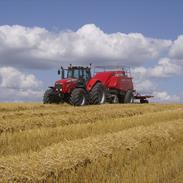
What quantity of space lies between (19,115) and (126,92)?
11494 mm

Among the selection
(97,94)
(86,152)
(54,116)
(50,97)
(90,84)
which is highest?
(90,84)

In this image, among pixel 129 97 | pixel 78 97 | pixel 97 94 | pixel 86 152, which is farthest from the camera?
pixel 129 97

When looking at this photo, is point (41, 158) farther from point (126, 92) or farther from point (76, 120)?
point (126, 92)

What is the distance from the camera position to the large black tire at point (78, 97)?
20.0 metres

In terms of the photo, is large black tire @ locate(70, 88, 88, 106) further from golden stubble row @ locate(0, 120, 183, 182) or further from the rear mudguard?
golden stubble row @ locate(0, 120, 183, 182)

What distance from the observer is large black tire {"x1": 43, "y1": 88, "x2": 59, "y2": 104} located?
21.3 metres

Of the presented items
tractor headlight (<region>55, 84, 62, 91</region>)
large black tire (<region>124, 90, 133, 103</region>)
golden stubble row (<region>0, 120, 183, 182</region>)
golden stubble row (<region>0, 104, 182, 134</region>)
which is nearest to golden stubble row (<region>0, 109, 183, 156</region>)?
golden stubble row (<region>0, 104, 182, 134</region>)

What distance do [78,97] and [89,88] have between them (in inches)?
73.2

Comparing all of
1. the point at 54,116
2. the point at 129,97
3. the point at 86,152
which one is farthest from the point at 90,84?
the point at 86,152

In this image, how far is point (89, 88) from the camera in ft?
71.8

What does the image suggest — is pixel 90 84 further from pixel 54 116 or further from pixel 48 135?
pixel 48 135

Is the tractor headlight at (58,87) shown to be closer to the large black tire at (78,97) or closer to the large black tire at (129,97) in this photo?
the large black tire at (78,97)

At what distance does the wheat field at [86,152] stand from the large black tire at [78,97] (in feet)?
14.0

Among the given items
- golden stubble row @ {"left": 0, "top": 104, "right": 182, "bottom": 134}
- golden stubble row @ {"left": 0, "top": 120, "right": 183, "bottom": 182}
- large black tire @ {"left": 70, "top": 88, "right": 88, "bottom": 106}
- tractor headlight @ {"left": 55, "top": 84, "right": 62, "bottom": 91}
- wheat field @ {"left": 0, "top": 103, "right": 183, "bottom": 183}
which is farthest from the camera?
tractor headlight @ {"left": 55, "top": 84, "right": 62, "bottom": 91}
